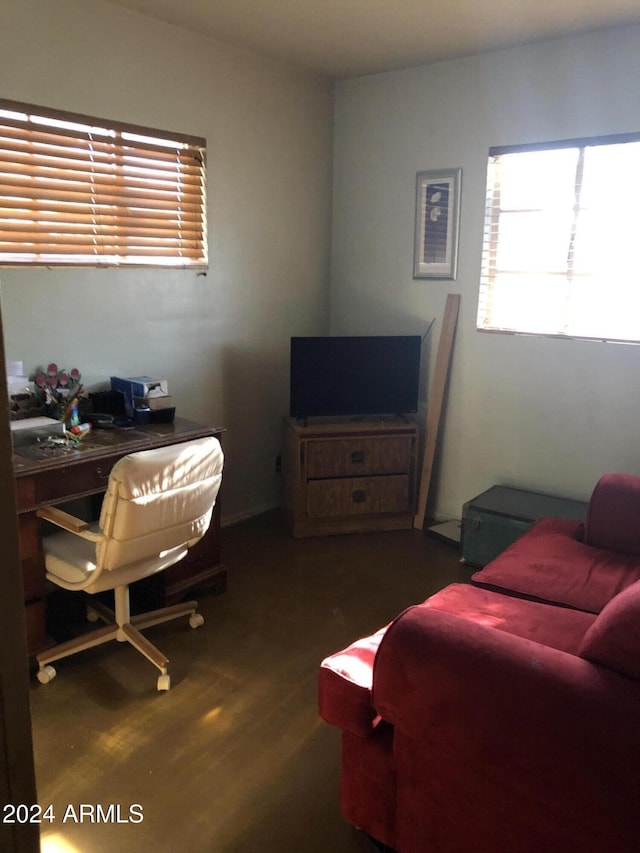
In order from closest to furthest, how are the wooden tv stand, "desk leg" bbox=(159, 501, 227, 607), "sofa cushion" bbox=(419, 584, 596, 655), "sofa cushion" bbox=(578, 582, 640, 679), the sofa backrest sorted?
"sofa cushion" bbox=(578, 582, 640, 679) → "sofa cushion" bbox=(419, 584, 596, 655) → the sofa backrest → "desk leg" bbox=(159, 501, 227, 607) → the wooden tv stand

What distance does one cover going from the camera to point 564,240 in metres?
3.48

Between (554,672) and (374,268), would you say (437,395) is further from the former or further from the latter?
(554,672)

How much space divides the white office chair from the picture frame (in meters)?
1.97

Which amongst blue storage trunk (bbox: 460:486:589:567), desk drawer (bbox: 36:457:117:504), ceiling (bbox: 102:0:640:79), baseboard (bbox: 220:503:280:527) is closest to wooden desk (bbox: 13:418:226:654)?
desk drawer (bbox: 36:457:117:504)

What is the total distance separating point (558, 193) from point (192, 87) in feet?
6.21

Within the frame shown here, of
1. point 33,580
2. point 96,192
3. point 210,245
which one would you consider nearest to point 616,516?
point 33,580

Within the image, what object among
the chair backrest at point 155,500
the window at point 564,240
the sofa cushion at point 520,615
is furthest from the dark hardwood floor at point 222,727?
the window at point 564,240

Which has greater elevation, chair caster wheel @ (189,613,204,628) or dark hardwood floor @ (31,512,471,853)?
chair caster wheel @ (189,613,204,628)

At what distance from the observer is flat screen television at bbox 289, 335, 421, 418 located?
3.82 metres

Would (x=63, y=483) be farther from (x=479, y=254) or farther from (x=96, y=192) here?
(x=479, y=254)

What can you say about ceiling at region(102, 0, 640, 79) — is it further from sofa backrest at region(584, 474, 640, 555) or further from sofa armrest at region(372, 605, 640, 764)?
sofa armrest at region(372, 605, 640, 764)

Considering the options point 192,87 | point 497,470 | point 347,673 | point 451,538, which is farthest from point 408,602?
point 192,87

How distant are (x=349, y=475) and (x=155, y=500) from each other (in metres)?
1.70

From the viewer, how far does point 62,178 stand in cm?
288
